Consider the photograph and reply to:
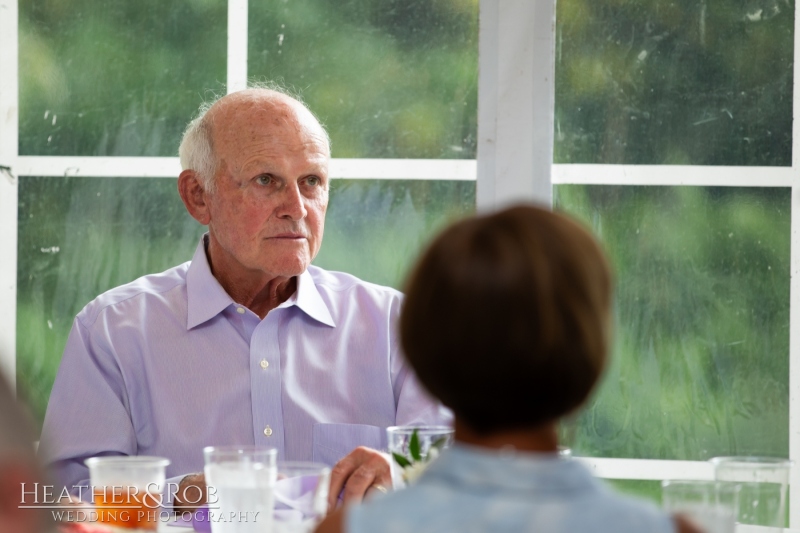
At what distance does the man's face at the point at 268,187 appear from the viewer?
242 centimetres

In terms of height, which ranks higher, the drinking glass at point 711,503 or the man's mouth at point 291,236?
the man's mouth at point 291,236

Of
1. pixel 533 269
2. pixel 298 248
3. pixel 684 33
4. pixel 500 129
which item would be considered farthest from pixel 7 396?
pixel 684 33

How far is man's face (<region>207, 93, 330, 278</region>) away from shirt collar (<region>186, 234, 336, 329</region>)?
0.06m

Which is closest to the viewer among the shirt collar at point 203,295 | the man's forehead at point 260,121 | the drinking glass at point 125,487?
the drinking glass at point 125,487

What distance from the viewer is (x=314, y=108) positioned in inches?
118

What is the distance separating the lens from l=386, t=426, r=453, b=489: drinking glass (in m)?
1.31

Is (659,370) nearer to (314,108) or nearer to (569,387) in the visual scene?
(314,108)

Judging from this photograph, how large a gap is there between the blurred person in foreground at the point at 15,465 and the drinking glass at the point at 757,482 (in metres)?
0.95

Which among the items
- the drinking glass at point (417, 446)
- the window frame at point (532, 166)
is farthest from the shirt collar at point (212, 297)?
the drinking glass at point (417, 446)

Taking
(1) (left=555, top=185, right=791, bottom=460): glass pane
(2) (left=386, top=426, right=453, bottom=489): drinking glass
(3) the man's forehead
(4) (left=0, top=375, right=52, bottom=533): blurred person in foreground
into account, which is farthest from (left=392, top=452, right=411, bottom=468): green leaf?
(1) (left=555, top=185, right=791, bottom=460): glass pane

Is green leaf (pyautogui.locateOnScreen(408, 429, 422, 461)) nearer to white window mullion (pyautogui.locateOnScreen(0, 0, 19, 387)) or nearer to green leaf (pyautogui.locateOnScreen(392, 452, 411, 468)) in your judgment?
green leaf (pyautogui.locateOnScreen(392, 452, 411, 468))

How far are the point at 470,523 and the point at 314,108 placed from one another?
234cm

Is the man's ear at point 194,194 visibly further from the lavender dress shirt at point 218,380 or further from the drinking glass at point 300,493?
the drinking glass at point 300,493

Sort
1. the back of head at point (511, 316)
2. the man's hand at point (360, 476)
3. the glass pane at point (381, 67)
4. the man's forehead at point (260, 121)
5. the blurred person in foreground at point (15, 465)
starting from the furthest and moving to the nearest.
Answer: the glass pane at point (381, 67), the man's forehead at point (260, 121), the man's hand at point (360, 476), the back of head at point (511, 316), the blurred person in foreground at point (15, 465)
